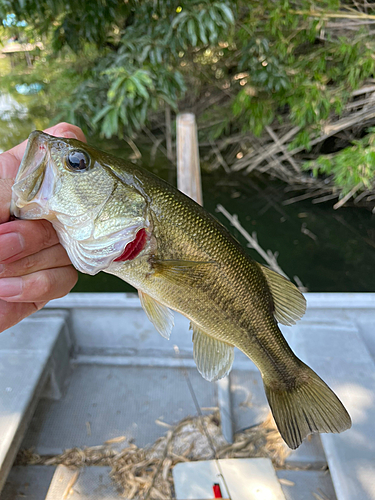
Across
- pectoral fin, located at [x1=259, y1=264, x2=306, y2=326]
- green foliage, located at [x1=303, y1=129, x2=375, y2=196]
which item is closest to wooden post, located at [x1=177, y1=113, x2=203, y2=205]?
green foliage, located at [x1=303, y1=129, x2=375, y2=196]

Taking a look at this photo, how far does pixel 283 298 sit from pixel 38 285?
0.85 metres

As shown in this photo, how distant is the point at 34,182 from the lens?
1055mm

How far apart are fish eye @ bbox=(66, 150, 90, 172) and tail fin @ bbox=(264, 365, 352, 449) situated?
0.99 m

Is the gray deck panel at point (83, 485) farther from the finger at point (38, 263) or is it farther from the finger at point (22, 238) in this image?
the finger at point (22, 238)

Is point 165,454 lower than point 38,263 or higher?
lower

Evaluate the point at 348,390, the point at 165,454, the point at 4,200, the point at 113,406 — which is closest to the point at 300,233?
the point at 348,390

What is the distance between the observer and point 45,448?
261 centimetres

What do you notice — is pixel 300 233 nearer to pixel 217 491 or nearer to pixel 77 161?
pixel 217 491

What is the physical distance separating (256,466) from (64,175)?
6.42 feet

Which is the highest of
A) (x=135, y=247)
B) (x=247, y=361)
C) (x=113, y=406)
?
(x=135, y=247)

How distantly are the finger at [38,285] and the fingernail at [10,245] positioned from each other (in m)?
0.11

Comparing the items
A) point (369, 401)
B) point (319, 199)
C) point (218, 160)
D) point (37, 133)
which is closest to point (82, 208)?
point (37, 133)

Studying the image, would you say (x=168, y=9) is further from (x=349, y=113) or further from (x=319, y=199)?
(x=319, y=199)

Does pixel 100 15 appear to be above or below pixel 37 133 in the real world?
above
